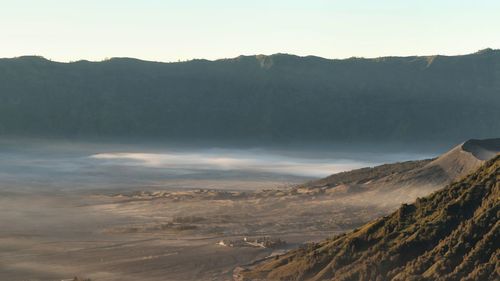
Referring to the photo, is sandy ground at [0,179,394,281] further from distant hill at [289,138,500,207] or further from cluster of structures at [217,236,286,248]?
distant hill at [289,138,500,207]

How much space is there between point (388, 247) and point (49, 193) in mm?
55194

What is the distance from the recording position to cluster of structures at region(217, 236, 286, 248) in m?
45.8

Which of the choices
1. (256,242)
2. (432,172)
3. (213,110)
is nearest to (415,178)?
(432,172)

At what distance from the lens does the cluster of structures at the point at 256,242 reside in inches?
1804

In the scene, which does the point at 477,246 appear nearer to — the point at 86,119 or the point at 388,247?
the point at 388,247

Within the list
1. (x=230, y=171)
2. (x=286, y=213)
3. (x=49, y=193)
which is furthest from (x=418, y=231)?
(x=230, y=171)

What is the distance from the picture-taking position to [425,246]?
104 ft

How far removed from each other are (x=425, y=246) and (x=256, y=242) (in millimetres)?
16266

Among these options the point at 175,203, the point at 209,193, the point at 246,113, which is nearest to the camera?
the point at 175,203

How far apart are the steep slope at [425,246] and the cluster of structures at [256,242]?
838 cm

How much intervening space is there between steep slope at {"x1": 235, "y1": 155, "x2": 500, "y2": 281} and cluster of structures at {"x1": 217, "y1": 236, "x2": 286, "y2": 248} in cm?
838

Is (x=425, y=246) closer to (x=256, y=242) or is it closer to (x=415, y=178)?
(x=256, y=242)

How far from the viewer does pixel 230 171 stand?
364 feet

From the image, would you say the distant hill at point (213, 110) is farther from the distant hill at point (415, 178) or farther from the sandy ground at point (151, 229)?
the distant hill at point (415, 178)
